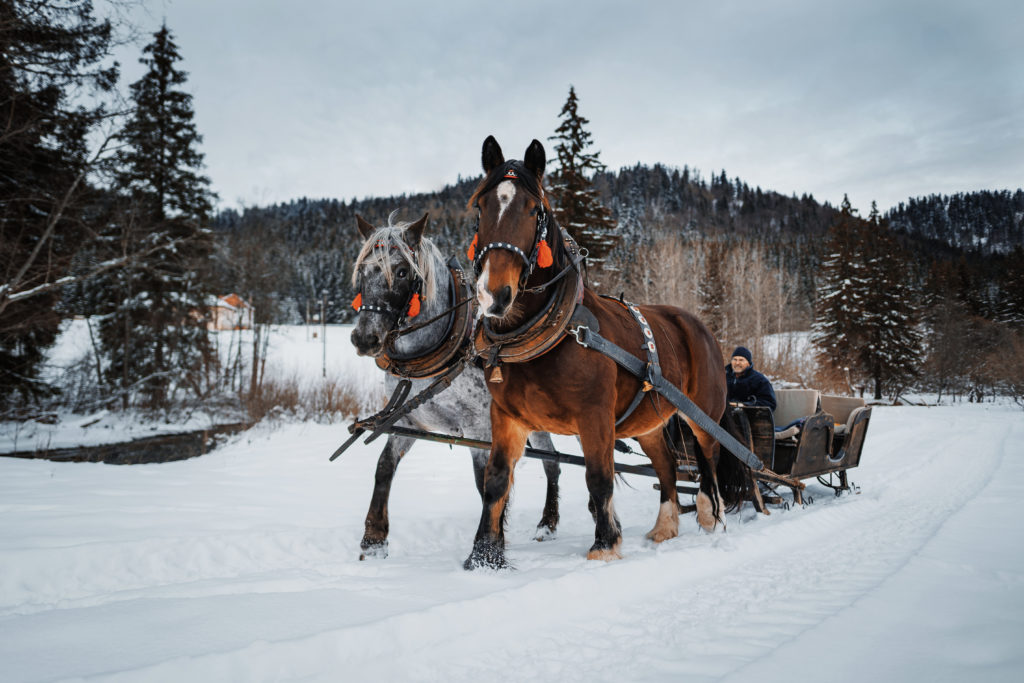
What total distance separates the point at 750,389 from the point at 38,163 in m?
13.3

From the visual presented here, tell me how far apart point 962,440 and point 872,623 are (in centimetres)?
1012

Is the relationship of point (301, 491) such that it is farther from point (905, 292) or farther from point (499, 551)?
point (905, 292)

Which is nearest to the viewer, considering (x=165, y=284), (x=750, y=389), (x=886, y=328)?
(x=750, y=389)

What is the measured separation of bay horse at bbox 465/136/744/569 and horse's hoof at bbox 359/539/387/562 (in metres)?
0.85

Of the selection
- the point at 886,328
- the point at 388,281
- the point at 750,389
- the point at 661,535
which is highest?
the point at 886,328

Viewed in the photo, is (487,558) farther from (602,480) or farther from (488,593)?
(602,480)

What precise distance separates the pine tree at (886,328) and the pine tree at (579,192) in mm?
18056

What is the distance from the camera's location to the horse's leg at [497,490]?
323cm

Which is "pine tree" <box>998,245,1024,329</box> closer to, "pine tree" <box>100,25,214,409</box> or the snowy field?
the snowy field

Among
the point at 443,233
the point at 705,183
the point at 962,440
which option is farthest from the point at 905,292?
the point at 705,183

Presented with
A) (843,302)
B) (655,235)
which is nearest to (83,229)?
(843,302)

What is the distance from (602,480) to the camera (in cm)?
327

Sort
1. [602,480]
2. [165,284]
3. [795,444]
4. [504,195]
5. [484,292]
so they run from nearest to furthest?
1. [484,292]
2. [504,195]
3. [602,480]
4. [795,444]
5. [165,284]

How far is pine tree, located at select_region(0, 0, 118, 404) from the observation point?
8.61 metres
